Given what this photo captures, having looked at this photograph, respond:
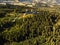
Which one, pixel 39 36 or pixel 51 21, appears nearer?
pixel 39 36

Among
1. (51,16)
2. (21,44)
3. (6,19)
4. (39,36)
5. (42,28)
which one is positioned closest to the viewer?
(21,44)

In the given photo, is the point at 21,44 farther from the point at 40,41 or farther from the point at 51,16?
the point at 51,16

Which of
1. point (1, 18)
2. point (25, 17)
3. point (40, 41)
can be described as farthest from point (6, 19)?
point (40, 41)

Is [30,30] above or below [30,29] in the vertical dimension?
below

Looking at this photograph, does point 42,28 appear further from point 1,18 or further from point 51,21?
point 1,18

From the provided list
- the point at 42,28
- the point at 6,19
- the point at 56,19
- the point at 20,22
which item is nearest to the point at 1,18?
the point at 6,19

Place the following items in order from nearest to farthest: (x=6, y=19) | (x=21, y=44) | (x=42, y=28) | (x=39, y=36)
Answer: (x=21, y=44), (x=39, y=36), (x=42, y=28), (x=6, y=19)

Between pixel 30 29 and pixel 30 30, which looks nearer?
pixel 30 30
